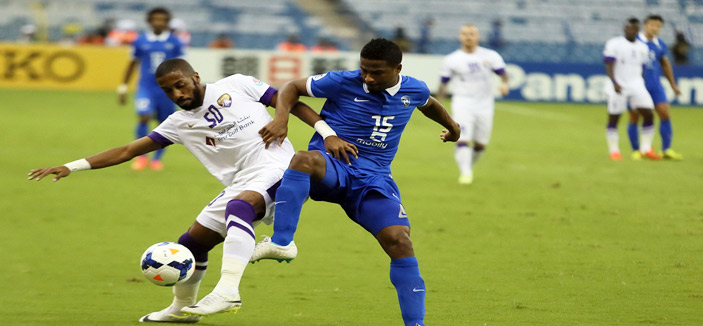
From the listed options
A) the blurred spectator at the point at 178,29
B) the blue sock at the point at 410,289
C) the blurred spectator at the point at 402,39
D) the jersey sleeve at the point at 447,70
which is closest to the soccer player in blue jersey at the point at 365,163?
the blue sock at the point at 410,289

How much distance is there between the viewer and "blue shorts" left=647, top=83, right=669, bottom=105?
1572 centimetres

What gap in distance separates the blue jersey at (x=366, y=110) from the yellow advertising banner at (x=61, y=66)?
875 inches

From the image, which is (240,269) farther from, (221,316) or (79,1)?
(79,1)

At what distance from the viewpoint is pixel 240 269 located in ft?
17.3

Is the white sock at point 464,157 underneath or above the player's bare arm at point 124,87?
underneath

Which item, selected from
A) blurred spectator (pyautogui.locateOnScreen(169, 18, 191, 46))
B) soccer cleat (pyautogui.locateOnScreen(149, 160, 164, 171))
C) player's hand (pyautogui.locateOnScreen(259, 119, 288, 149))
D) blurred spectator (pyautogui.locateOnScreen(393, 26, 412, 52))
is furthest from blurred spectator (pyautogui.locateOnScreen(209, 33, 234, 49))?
player's hand (pyautogui.locateOnScreen(259, 119, 288, 149))

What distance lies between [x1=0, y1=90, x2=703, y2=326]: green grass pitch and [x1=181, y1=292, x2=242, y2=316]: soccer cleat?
0.84 metres

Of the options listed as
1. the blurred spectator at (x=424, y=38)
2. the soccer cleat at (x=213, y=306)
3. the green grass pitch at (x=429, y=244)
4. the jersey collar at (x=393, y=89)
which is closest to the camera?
the soccer cleat at (x=213, y=306)

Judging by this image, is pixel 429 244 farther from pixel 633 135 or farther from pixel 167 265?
pixel 633 135

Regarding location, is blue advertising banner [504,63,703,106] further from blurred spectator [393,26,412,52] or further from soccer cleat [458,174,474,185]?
soccer cleat [458,174,474,185]

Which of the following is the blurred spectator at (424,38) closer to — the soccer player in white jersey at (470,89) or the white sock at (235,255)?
the soccer player in white jersey at (470,89)

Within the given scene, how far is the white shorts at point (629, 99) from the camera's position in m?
15.3

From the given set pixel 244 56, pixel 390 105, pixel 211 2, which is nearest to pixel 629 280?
pixel 390 105

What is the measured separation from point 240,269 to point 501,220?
5328mm
